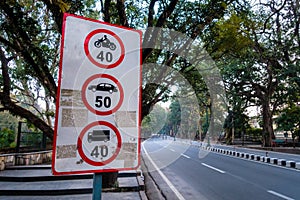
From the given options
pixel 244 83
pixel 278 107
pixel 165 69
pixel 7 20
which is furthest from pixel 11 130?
pixel 278 107

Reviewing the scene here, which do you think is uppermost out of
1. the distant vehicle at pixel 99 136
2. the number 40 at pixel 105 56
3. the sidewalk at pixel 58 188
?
the number 40 at pixel 105 56

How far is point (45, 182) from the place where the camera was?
19.2ft

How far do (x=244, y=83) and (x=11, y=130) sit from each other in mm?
17844

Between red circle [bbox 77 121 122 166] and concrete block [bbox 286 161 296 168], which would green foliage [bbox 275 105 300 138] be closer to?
concrete block [bbox 286 161 296 168]

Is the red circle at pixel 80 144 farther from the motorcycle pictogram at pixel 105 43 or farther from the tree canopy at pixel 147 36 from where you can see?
the tree canopy at pixel 147 36

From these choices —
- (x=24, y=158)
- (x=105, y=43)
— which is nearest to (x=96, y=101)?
(x=105, y=43)

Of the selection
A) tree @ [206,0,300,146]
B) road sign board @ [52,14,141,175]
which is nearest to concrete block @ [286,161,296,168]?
tree @ [206,0,300,146]

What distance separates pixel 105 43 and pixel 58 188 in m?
4.65

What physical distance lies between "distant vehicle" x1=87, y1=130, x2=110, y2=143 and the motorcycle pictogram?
520 millimetres

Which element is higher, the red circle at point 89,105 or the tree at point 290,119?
the tree at point 290,119

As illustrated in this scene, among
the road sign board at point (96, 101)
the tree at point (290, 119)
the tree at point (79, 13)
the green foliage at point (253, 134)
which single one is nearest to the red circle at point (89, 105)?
the road sign board at point (96, 101)

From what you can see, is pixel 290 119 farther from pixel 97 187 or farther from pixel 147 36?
pixel 97 187

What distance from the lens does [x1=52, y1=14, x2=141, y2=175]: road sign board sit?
128cm

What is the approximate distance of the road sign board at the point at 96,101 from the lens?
1275 mm
